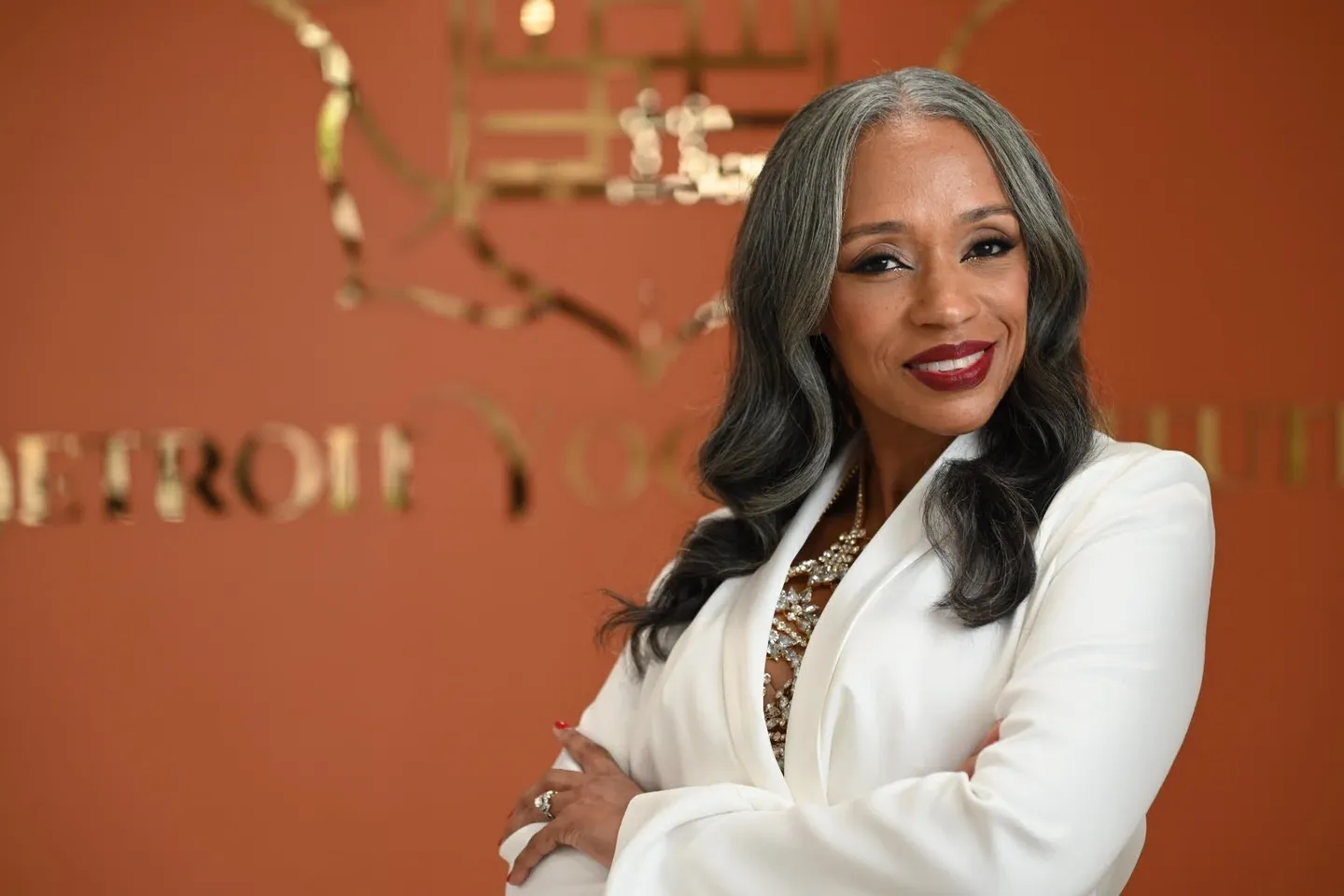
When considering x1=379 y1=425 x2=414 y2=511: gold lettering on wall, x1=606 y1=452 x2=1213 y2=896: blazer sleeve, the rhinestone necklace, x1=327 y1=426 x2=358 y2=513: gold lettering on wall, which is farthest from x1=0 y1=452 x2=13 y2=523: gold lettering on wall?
x1=606 y1=452 x2=1213 y2=896: blazer sleeve

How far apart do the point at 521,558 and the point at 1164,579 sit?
6.73 ft

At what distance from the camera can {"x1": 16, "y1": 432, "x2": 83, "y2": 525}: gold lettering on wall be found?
330cm

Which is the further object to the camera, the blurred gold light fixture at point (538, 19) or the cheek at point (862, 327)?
the blurred gold light fixture at point (538, 19)

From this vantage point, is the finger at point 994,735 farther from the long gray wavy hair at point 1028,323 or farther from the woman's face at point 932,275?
the woman's face at point 932,275

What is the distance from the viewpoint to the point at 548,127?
3.35 m

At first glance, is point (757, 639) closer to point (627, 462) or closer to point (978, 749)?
point (978, 749)

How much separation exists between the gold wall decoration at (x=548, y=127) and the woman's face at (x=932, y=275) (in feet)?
5.44

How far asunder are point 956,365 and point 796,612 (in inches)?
13.9

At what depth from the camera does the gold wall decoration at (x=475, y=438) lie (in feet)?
10.9

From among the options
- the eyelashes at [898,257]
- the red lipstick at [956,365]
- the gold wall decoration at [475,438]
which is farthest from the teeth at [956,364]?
the gold wall decoration at [475,438]

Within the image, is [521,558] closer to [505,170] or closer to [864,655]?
[505,170]

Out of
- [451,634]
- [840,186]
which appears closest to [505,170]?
[451,634]

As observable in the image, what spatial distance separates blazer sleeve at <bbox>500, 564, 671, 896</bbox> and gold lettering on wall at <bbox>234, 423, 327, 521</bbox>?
58.6 inches

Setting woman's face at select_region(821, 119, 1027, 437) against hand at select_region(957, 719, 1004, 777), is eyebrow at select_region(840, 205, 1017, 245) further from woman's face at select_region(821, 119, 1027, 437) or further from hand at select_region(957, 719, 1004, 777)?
hand at select_region(957, 719, 1004, 777)
